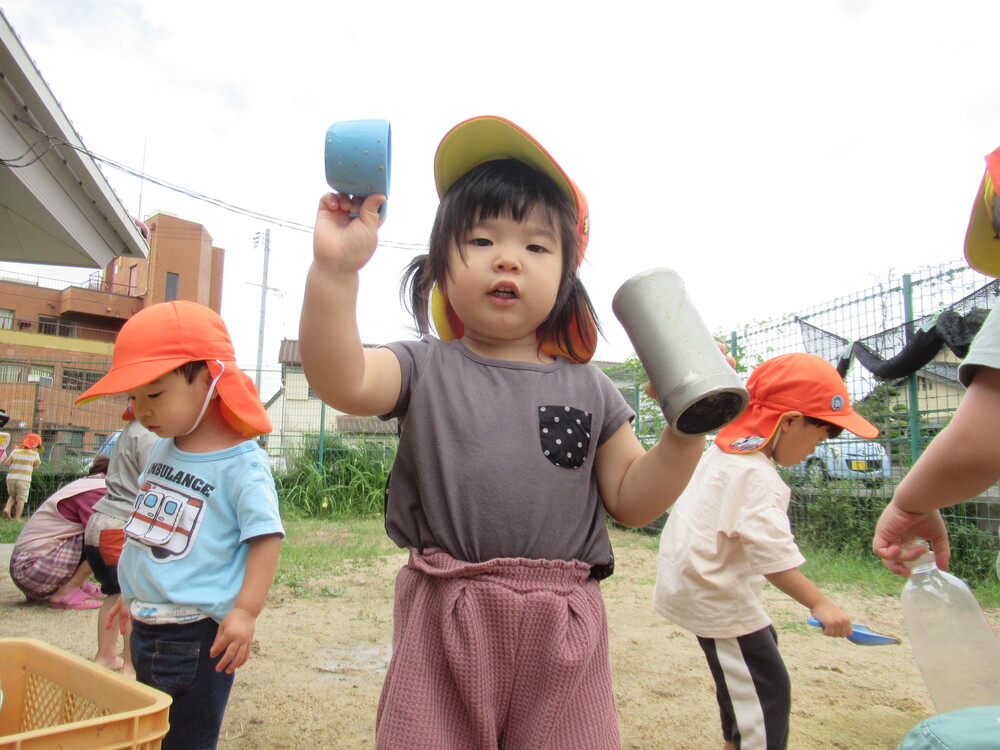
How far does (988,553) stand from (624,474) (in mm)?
4909

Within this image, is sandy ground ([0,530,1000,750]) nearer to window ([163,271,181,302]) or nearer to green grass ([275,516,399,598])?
green grass ([275,516,399,598])

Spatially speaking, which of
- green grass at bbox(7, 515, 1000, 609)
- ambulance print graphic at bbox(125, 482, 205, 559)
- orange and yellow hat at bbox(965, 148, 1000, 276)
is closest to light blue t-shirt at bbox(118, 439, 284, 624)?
ambulance print graphic at bbox(125, 482, 205, 559)

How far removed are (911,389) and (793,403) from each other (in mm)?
3858

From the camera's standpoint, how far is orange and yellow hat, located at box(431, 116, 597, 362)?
1.34 m

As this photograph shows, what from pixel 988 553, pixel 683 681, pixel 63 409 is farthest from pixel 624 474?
pixel 63 409

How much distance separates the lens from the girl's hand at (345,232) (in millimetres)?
1011

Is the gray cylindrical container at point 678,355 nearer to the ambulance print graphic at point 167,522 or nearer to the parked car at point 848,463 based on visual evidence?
the ambulance print graphic at point 167,522

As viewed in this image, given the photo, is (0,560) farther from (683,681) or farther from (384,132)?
(384,132)

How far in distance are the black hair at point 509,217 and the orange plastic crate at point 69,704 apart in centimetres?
88

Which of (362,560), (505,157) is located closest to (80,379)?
(362,560)

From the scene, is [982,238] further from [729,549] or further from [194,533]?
[194,533]

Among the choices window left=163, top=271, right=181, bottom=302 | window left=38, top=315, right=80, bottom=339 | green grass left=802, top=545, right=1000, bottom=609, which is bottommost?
green grass left=802, top=545, right=1000, bottom=609

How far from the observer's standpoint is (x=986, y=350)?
3.48 feet

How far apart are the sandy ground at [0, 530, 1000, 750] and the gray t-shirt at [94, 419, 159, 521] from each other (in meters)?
0.84
